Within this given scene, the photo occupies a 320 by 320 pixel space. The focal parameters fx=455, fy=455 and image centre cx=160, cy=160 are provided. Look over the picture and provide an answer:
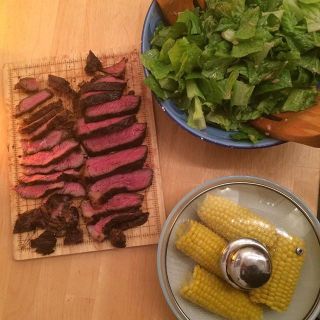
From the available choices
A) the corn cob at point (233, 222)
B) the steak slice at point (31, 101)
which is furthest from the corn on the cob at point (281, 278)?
the steak slice at point (31, 101)

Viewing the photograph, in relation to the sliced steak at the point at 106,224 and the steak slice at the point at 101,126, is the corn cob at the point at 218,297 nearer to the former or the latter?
the sliced steak at the point at 106,224

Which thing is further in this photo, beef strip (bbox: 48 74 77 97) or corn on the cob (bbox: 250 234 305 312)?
beef strip (bbox: 48 74 77 97)

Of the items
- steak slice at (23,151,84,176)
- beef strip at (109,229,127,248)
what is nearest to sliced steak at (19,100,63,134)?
steak slice at (23,151,84,176)

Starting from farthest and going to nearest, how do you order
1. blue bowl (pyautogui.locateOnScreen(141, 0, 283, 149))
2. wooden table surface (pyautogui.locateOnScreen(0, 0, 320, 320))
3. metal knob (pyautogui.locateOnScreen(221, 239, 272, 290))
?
1. wooden table surface (pyautogui.locateOnScreen(0, 0, 320, 320))
2. blue bowl (pyautogui.locateOnScreen(141, 0, 283, 149))
3. metal knob (pyautogui.locateOnScreen(221, 239, 272, 290))

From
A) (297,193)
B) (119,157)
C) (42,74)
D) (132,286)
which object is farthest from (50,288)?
(297,193)

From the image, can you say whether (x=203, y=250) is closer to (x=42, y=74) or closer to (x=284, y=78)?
(x=284, y=78)

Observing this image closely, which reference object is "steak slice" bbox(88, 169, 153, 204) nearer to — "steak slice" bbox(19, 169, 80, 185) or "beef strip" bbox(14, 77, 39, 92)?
"steak slice" bbox(19, 169, 80, 185)

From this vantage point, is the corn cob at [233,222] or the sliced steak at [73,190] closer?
the corn cob at [233,222]
